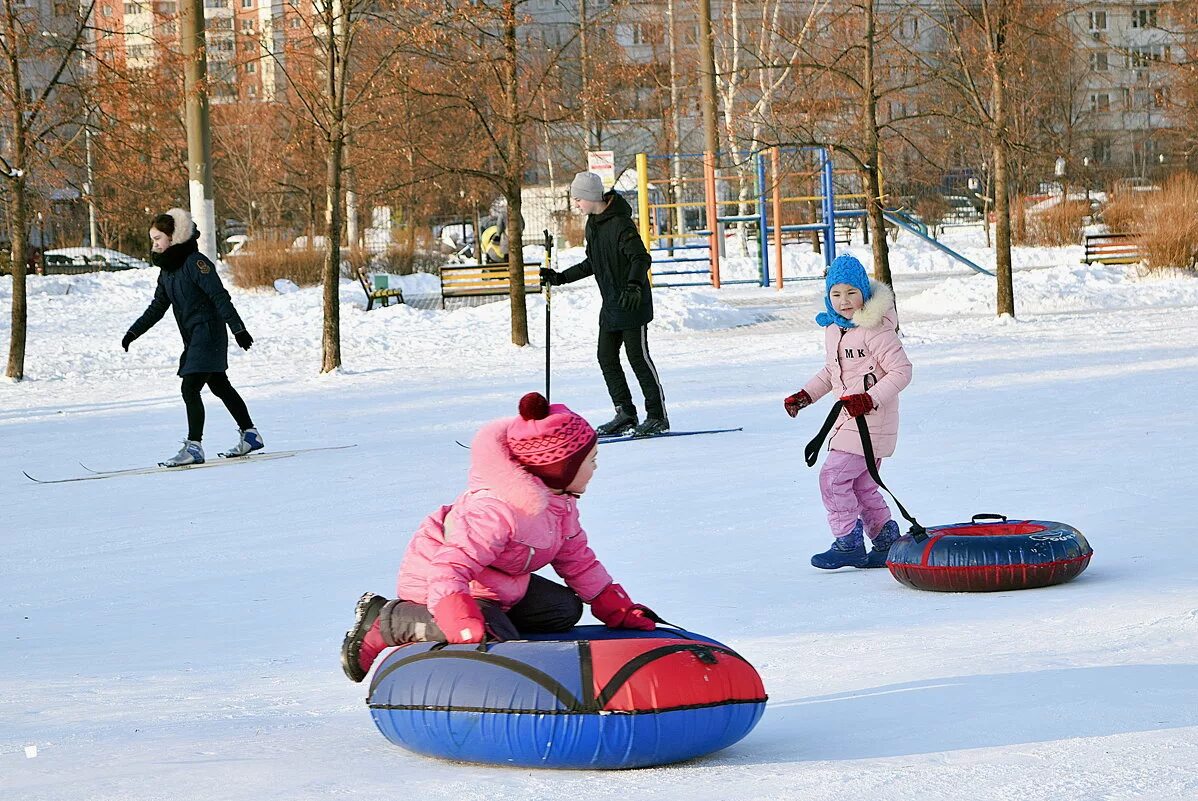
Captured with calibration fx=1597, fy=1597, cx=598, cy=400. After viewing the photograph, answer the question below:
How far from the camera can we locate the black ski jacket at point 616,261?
11719 mm

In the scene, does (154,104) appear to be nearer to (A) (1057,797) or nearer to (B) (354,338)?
(B) (354,338)

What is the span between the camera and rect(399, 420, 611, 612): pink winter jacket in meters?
4.44

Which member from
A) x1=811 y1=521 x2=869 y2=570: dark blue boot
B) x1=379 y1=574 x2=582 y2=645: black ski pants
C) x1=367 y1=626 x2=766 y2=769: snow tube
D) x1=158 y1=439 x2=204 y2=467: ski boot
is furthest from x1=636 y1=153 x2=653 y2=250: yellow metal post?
x1=367 y1=626 x2=766 y2=769: snow tube

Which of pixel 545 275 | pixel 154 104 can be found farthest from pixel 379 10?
pixel 545 275

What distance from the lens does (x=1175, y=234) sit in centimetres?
2753

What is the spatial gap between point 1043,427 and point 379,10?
478 inches

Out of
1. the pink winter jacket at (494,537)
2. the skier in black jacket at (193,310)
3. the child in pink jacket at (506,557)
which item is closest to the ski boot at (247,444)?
the skier in black jacket at (193,310)

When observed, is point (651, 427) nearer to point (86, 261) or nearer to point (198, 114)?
point (198, 114)

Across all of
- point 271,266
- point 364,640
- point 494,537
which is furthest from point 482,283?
A: point 494,537

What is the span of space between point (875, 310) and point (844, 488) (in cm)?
82

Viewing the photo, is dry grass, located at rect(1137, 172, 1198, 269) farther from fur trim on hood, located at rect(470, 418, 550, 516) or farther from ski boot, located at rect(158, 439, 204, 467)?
fur trim on hood, located at rect(470, 418, 550, 516)

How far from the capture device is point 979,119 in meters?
21.4

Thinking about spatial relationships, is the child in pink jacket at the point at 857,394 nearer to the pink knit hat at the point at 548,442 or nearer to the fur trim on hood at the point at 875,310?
the fur trim on hood at the point at 875,310

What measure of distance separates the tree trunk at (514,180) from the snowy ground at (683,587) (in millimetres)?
2933
